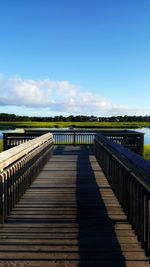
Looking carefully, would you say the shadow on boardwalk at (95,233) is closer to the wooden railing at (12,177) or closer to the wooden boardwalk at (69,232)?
the wooden boardwalk at (69,232)

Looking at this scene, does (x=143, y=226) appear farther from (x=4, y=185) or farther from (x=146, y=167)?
(x=4, y=185)

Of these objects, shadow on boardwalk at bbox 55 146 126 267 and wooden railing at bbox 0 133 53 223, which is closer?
shadow on boardwalk at bbox 55 146 126 267

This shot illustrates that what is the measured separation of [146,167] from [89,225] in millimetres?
1644

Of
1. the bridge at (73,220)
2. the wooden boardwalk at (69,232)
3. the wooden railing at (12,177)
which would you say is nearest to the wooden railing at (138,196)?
the bridge at (73,220)

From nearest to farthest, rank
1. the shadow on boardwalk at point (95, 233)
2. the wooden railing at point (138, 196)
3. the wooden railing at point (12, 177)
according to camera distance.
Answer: the wooden railing at point (138, 196) → the shadow on boardwalk at point (95, 233) → the wooden railing at point (12, 177)

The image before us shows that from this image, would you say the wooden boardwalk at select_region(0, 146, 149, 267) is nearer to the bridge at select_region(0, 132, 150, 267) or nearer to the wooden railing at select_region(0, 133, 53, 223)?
the bridge at select_region(0, 132, 150, 267)

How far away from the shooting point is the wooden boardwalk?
13.0 ft

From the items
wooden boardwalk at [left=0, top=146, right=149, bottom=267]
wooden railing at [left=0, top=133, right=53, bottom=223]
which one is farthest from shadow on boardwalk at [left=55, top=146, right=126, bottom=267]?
wooden railing at [left=0, top=133, right=53, bottom=223]

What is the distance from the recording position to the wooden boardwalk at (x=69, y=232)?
398 cm

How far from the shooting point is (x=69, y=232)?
4949 mm

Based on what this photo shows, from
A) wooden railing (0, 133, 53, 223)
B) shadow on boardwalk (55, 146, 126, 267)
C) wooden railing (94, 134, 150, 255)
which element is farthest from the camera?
wooden railing (0, 133, 53, 223)

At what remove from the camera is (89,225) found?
5328 mm

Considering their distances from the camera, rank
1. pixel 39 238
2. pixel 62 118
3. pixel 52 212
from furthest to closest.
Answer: pixel 62 118
pixel 52 212
pixel 39 238

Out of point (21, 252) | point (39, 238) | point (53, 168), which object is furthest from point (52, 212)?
point (53, 168)
